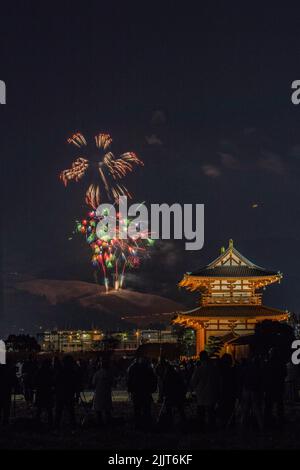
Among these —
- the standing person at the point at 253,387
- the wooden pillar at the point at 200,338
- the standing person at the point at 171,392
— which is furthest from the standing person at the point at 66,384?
the wooden pillar at the point at 200,338

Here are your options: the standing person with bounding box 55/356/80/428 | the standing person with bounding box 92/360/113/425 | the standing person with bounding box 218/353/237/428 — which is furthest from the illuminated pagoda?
the standing person with bounding box 92/360/113/425

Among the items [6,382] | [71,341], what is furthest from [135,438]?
[71,341]

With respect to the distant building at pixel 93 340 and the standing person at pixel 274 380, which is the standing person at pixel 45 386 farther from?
the distant building at pixel 93 340

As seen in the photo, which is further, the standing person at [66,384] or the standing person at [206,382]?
the standing person at [66,384]

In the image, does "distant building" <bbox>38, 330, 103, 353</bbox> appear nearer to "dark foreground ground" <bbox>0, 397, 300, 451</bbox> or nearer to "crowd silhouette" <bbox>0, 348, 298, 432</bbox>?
"crowd silhouette" <bbox>0, 348, 298, 432</bbox>

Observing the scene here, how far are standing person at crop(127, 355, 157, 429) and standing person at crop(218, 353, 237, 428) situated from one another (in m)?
1.68

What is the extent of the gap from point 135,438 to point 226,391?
3.11 meters

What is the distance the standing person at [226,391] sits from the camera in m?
17.9

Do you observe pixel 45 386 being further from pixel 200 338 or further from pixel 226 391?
pixel 200 338

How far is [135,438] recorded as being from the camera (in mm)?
15977

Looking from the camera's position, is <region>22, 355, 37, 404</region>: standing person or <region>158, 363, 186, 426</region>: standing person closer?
<region>158, 363, 186, 426</region>: standing person

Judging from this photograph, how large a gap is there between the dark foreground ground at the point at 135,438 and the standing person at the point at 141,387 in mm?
408

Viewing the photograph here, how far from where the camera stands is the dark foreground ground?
14.7 meters

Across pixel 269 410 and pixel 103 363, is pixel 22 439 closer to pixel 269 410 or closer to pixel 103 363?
pixel 103 363
